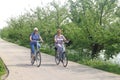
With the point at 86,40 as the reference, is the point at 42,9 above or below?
above

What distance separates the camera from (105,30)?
20516mm

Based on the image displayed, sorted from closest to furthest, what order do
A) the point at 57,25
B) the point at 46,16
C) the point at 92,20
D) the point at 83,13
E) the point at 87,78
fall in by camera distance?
the point at 87,78 → the point at 92,20 → the point at 83,13 → the point at 57,25 → the point at 46,16

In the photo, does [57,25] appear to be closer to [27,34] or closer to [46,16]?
[46,16]

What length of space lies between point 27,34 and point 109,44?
74.2 feet

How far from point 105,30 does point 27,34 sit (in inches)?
883

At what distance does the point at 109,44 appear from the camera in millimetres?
20422

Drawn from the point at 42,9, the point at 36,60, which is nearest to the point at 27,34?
the point at 42,9

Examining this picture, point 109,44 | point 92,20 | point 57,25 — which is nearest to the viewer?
point 109,44

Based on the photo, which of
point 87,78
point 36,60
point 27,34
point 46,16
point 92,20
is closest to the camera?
point 87,78

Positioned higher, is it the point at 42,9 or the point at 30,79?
the point at 42,9

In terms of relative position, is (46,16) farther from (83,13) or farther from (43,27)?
(83,13)

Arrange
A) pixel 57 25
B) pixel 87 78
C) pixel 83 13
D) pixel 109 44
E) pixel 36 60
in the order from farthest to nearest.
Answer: pixel 57 25 → pixel 83 13 → pixel 109 44 → pixel 36 60 → pixel 87 78

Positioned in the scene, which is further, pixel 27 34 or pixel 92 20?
pixel 27 34

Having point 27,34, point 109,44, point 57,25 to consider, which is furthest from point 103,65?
point 27,34
